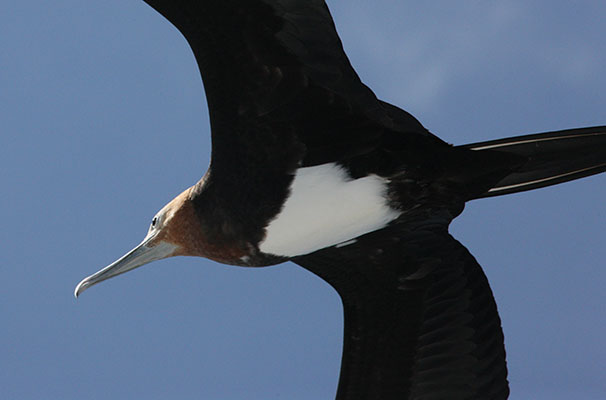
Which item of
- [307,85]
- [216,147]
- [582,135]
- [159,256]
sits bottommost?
[159,256]

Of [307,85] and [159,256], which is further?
[159,256]

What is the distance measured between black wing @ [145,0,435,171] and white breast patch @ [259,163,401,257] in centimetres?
9

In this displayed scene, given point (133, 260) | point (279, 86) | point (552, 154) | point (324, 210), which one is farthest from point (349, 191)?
point (133, 260)

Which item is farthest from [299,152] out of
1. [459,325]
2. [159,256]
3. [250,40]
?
[459,325]

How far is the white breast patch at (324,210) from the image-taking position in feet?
10.6

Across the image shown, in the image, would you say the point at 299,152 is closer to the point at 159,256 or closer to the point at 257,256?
the point at 257,256

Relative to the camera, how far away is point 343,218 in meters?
3.40

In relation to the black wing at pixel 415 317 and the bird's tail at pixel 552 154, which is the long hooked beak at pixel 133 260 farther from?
the bird's tail at pixel 552 154

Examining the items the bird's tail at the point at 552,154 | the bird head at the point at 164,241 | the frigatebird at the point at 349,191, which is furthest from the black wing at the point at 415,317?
the bird head at the point at 164,241

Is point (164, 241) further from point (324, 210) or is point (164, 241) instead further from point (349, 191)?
point (349, 191)

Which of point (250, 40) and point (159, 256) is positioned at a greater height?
point (250, 40)

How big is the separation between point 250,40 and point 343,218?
34.0 inches

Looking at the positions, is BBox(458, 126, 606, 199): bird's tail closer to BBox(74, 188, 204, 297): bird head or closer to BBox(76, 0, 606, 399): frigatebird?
BBox(76, 0, 606, 399): frigatebird

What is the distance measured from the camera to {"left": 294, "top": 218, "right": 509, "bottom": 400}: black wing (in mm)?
3703
